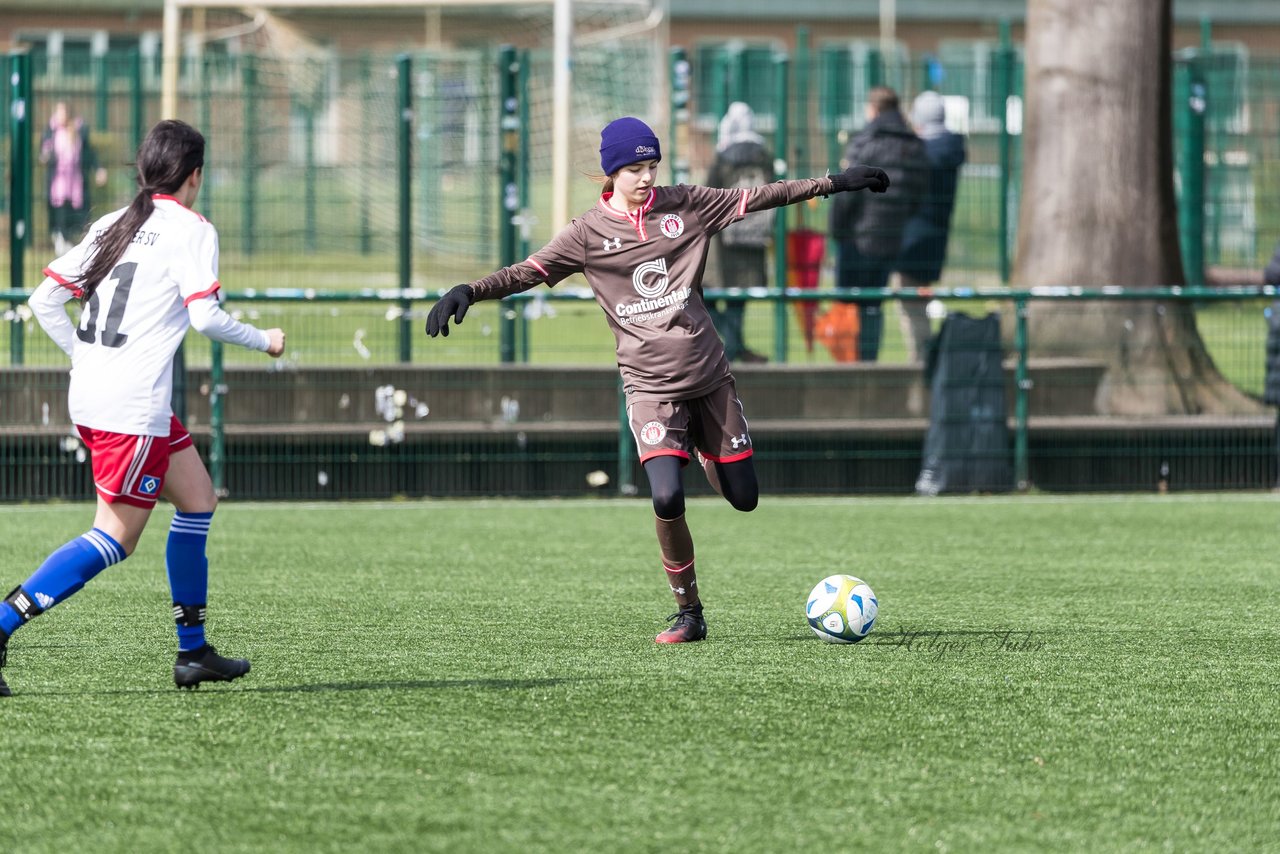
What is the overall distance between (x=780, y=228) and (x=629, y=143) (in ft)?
27.9

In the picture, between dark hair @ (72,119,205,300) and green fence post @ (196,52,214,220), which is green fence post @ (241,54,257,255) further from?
dark hair @ (72,119,205,300)

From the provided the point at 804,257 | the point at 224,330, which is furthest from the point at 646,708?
the point at 804,257

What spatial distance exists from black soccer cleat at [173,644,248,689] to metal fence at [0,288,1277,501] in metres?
6.56

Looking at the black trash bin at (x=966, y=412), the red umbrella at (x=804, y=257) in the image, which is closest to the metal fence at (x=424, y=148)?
the red umbrella at (x=804, y=257)

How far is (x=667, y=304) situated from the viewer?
7.25m

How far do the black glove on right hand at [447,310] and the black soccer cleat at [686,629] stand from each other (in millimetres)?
1354

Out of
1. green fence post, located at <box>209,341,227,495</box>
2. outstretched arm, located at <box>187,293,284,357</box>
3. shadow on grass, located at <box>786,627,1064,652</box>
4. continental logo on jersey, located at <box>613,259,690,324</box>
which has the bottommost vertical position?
shadow on grass, located at <box>786,627,1064,652</box>

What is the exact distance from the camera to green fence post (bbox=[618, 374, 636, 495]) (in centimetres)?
1304

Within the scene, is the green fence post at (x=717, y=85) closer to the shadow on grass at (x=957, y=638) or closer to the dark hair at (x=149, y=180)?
the shadow on grass at (x=957, y=638)

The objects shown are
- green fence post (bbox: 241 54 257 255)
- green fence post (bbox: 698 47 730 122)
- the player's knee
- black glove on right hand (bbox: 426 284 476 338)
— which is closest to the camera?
black glove on right hand (bbox: 426 284 476 338)

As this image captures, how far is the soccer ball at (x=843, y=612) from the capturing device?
716 centimetres

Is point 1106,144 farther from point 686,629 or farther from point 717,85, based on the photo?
point 686,629

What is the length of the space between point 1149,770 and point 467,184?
39.6ft

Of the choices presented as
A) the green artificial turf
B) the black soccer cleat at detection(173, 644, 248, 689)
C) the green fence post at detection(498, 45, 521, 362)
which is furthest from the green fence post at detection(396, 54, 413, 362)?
the black soccer cleat at detection(173, 644, 248, 689)
